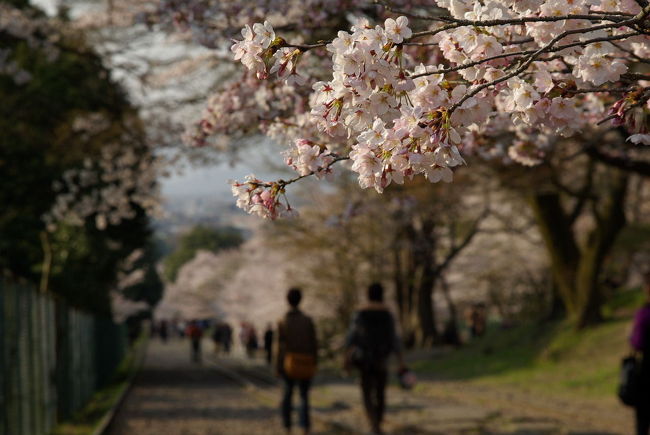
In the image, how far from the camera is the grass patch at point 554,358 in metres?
19.2

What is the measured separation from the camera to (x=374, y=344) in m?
9.95

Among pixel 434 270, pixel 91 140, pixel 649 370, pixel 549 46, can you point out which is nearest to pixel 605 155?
pixel 649 370

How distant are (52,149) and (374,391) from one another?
13996 mm

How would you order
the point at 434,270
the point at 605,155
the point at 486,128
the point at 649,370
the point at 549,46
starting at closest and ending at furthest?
1. the point at 549,46
2. the point at 486,128
3. the point at 649,370
4. the point at 605,155
5. the point at 434,270

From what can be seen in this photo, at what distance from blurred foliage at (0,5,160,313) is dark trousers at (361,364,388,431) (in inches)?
363

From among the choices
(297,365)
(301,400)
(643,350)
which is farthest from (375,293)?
(643,350)

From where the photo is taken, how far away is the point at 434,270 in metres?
32.2

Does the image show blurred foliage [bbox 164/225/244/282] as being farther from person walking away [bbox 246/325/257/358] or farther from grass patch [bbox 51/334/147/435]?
grass patch [bbox 51/334/147/435]

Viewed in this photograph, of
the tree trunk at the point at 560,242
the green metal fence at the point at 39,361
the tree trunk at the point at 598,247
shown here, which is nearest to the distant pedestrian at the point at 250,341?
the tree trunk at the point at 560,242

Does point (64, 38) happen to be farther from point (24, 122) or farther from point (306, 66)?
point (306, 66)

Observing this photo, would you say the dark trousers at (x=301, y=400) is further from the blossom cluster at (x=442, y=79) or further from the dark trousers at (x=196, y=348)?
the dark trousers at (x=196, y=348)

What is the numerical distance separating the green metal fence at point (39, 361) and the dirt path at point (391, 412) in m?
1.02

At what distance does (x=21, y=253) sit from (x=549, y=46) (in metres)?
18.7

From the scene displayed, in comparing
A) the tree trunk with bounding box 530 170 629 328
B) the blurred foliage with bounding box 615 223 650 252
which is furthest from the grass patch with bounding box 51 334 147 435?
the blurred foliage with bounding box 615 223 650 252
